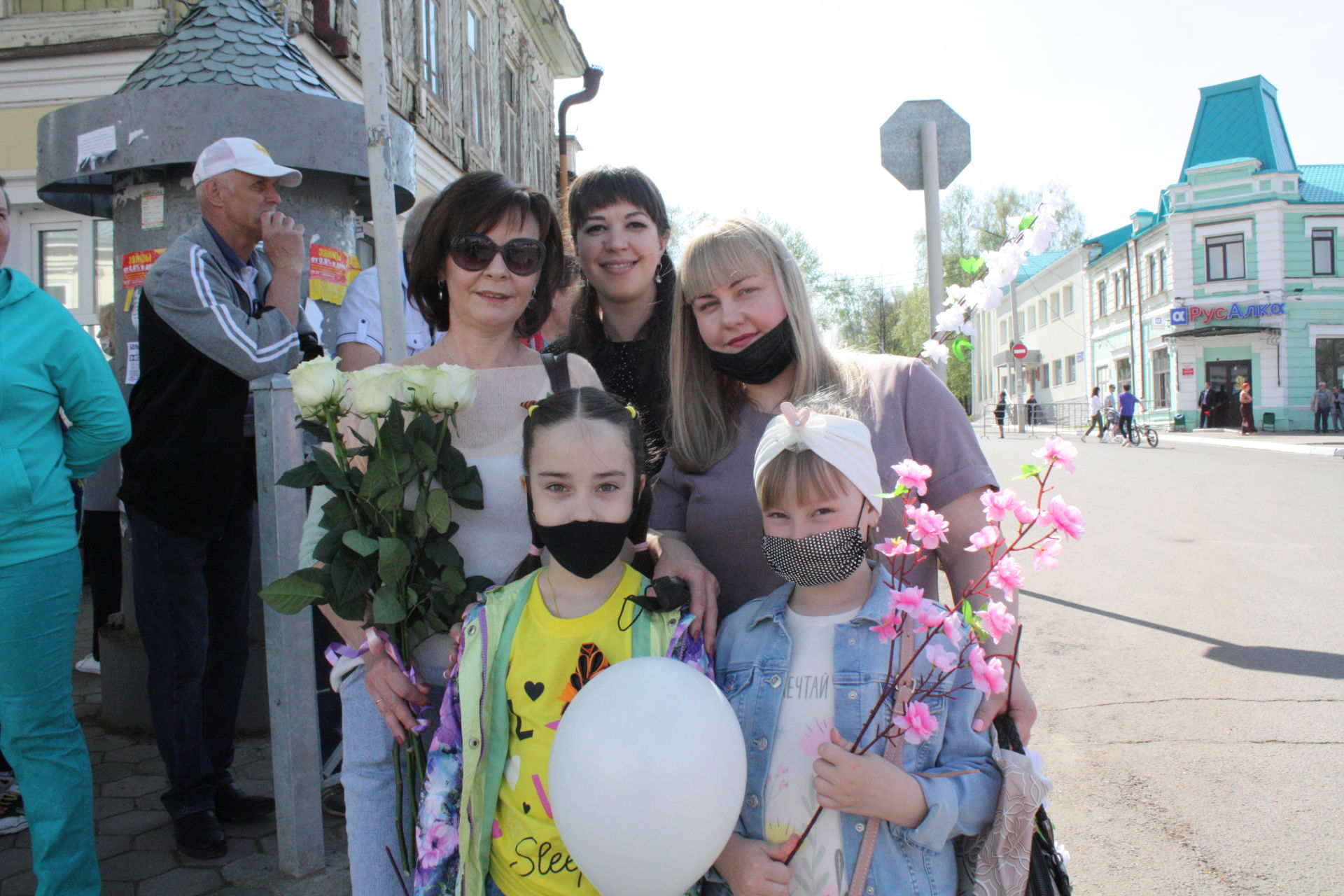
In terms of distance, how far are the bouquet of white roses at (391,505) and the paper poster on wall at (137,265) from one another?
110 inches

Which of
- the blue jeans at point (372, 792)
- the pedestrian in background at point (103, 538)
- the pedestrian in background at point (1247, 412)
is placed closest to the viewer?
the blue jeans at point (372, 792)

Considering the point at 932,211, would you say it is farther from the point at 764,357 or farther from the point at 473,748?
the point at 473,748

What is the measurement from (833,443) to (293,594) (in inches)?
49.3

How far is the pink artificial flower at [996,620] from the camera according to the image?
5.35ft

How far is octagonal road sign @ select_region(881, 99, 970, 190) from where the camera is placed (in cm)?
484

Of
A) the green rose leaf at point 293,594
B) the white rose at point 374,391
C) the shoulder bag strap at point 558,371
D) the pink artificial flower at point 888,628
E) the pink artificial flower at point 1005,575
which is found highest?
the shoulder bag strap at point 558,371

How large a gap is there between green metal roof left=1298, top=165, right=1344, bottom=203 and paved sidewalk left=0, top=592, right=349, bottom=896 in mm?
40915

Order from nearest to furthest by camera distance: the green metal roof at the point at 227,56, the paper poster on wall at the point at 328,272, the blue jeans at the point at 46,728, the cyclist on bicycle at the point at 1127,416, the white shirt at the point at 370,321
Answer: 1. the blue jeans at the point at 46,728
2. the white shirt at the point at 370,321
3. the green metal roof at the point at 227,56
4. the paper poster on wall at the point at 328,272
5. the cyclist on bicycle at the point at 1127,416

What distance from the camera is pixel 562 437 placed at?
194 centimetres

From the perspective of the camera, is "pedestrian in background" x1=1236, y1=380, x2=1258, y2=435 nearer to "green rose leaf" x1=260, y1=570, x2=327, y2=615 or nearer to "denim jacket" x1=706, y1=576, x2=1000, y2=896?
"denim jacket" x1=706, y1=576, x2=1000, y2=896

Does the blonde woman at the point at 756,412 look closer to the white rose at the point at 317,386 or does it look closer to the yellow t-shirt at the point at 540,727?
the yellow t-shirt at the point at 540,727

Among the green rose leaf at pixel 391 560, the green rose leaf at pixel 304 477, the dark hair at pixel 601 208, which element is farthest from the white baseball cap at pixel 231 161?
the green rose leaf at pixel 391 560

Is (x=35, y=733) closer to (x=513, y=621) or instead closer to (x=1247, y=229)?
(x=513, y=621)

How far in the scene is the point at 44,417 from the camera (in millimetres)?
2754
